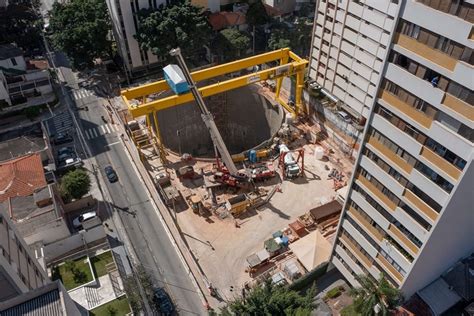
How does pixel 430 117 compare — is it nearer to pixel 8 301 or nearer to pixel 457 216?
pixel 457 216

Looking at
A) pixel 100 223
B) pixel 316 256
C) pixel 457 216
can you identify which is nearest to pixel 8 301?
pixel 100 223

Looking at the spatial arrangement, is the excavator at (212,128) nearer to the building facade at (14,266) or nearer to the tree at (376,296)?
the tree at (376,296)

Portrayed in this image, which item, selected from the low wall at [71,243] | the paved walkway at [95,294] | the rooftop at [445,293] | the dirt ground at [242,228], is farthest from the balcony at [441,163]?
the low wall at [71,243]

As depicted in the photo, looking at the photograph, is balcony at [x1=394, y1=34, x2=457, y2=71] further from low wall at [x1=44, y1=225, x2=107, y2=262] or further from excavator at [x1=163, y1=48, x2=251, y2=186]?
low wall at [x1=44, y1=225, x2=107, y2=262]

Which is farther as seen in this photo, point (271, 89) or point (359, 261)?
point (271, 89)

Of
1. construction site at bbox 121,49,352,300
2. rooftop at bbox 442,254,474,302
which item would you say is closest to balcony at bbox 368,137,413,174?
construction site at bbox 121,49,352,300
